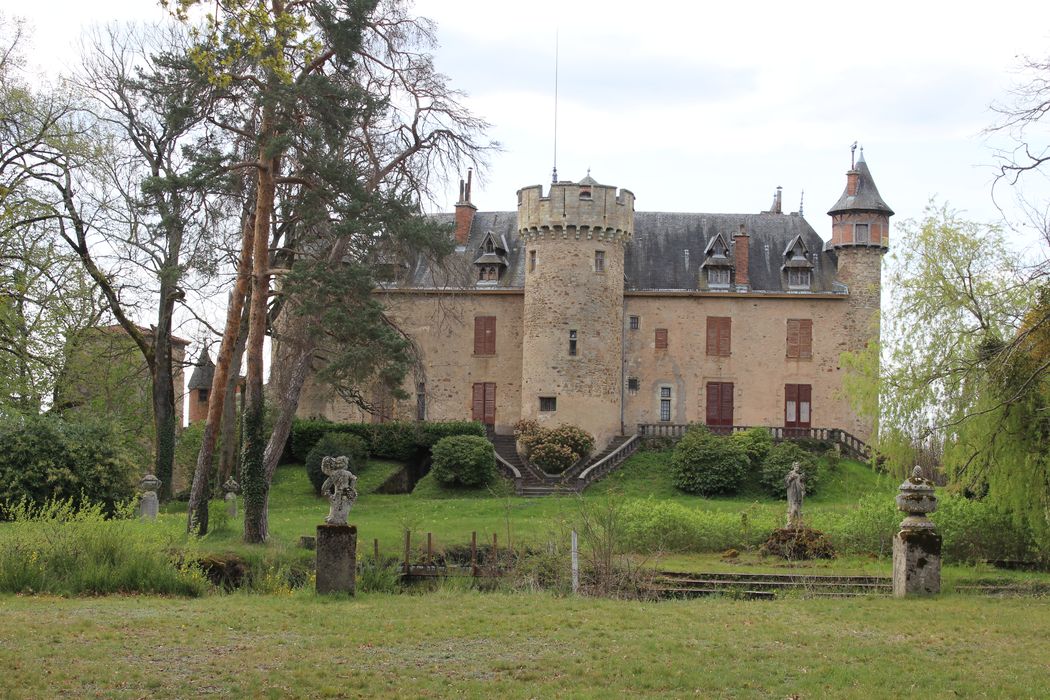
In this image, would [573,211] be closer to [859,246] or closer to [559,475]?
[559,475]

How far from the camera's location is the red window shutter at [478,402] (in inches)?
1713

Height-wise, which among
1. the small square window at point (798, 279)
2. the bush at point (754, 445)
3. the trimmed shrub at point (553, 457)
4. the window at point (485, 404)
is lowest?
the trimmed shrub at point (553, 457)

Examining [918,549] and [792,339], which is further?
[792,339]

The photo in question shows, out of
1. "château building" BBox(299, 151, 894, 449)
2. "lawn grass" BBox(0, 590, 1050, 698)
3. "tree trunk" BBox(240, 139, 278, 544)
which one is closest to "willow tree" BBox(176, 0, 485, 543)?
"tree trunk" BBox(240, 139, 278, 544)

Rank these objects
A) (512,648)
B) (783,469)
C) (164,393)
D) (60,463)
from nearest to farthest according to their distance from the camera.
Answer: (512,648) → (60,463) → (164,393) → (783,469)

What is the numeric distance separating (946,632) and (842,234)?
3097 centimetres

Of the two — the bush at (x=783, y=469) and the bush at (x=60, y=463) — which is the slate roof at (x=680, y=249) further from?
the bush at (x=60, y=463)

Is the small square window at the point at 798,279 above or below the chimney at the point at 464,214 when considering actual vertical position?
below

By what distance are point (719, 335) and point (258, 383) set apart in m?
24.3

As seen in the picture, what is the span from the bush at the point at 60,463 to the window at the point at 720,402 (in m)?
21.9

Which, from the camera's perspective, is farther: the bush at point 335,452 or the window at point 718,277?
the window at point 718,277

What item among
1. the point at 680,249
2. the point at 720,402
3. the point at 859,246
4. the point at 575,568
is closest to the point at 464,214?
the point at 680,249

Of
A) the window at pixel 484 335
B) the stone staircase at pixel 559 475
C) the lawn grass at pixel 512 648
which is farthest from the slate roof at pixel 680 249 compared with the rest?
the lawn grass at pixel 512 648

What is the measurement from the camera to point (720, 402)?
142ft
